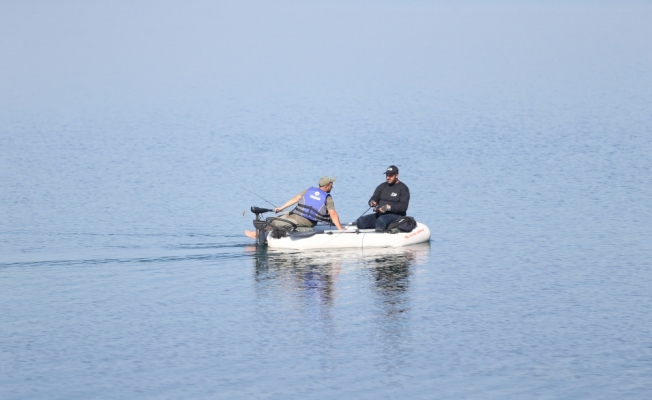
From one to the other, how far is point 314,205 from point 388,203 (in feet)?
6.11

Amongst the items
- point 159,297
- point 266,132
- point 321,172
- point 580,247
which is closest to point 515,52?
point 266,132

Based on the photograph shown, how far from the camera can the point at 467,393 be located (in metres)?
15.4

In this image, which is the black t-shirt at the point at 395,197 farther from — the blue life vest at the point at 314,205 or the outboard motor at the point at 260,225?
the outboard motor at the point at 260,225

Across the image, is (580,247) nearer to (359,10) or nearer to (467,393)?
(467,393)

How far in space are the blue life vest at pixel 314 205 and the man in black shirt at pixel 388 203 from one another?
1.18 meters

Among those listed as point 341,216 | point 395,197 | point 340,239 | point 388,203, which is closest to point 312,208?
point 340,239

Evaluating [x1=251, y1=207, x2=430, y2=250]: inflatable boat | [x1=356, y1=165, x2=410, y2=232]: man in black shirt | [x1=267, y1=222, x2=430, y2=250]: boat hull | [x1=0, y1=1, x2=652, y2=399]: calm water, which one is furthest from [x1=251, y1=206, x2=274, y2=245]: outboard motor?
[x1=356, y1=165, x2=410, y2=232]: man in black shirt

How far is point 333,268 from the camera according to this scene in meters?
23.0

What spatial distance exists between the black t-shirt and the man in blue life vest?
1359 mm

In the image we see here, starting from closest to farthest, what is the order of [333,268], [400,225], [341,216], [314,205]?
[333,268]
[314,205]
[400,225]
[341,216]

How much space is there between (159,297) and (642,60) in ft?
186

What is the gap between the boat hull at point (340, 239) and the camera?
2445cm

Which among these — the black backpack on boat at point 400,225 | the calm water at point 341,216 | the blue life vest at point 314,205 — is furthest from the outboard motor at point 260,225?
the black backpack on boat at point 400,225

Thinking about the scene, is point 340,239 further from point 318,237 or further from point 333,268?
point 333,268
